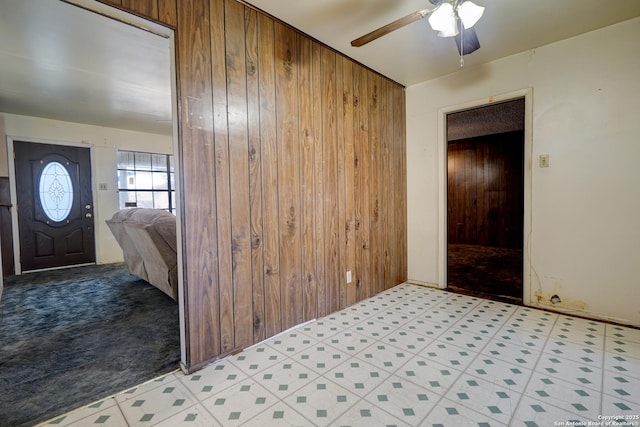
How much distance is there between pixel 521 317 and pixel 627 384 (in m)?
1.03

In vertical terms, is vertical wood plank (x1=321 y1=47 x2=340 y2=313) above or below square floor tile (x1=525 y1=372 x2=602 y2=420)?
above

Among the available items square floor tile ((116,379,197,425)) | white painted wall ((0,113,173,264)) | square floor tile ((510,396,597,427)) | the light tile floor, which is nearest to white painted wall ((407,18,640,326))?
the light tile floor

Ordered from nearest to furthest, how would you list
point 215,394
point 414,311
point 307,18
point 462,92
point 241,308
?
1. point 215,394
2. point 241,308
3. point 307,18
4. point 414,311
5. point 462,92

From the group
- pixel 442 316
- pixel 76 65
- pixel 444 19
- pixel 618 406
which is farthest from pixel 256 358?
pixel 76 65

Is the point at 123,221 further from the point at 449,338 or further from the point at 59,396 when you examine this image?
the point at 449,338

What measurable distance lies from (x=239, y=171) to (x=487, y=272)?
156 inches

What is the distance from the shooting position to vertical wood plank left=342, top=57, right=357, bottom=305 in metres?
3.01

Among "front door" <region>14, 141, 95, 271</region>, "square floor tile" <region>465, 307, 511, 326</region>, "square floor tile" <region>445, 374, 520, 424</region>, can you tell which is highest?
"front door" <region>14, 141, 95, 271</region>

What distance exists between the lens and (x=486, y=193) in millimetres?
6293

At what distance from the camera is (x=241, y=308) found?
218 cm

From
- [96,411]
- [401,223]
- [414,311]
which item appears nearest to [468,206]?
[401,223]

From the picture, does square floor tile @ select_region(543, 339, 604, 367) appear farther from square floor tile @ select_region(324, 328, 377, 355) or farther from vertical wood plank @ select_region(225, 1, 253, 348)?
vertical wood plank @ select_region(225, 1, 253, 348)

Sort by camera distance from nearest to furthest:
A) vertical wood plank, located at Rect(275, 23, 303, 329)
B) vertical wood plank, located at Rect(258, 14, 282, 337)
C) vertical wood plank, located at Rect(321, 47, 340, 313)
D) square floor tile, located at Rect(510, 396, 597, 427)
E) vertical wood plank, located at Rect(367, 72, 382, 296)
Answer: square floor tile, located at Rect(510, 396, 597, 427)
vertical wood plank, located at Rect(258, 14, 282, 337)
vertical wood plank, located at Rect(275, 23, 303, 329)
vertical wood plank, located at Rect(321, 47, 340, 313)
vertical wood plank, located at Rect(367, 72, 382, 296)

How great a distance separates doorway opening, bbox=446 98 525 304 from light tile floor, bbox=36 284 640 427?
1.99m
